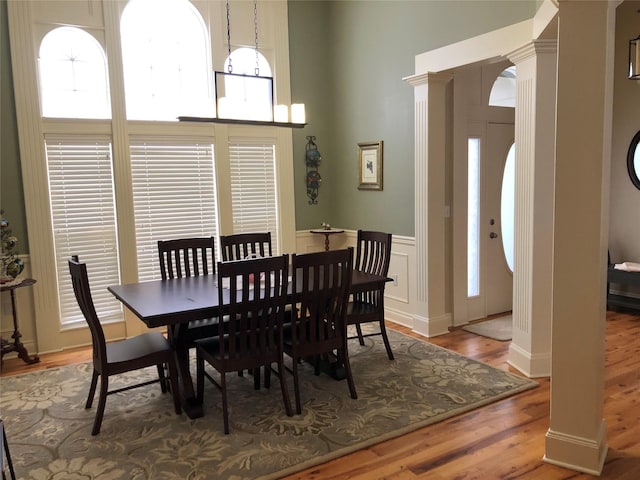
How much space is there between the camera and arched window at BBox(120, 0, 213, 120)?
4934 millimetres

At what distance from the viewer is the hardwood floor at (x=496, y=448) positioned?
8.60 ft

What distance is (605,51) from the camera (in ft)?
7.66

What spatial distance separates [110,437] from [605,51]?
10.8ft

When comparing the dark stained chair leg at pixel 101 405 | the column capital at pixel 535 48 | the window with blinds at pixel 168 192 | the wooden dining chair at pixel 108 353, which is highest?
the column capital at pixel 535 48

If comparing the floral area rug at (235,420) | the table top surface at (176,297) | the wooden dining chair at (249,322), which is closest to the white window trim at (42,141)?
the floral area rug at (235,420)

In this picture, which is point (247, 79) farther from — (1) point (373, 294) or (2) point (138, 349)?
(2) point (138, 349)

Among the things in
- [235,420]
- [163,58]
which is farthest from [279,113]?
[235,420]

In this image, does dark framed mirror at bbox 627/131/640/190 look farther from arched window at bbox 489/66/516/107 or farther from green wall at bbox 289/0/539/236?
green wall at bbox 289/0/539/236

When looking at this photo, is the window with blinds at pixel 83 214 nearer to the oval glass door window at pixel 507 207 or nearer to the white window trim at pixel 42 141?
the white window trim at pixel 42 141

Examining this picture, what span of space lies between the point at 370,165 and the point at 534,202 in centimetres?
209

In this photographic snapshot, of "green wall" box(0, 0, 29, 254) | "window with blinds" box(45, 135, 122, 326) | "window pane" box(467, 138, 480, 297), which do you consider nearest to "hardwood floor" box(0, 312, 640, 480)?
"window pane" box(467, 138, 480, 297)

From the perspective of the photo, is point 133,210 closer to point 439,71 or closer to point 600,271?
point 439,71

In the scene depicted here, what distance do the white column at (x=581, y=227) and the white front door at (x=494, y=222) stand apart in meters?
2.74

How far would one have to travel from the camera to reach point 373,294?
4246 millimetres
